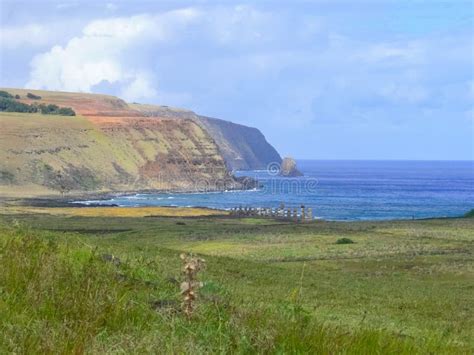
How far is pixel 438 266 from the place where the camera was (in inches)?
1183

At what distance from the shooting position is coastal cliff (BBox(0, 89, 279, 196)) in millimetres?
136125

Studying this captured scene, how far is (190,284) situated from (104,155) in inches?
5841

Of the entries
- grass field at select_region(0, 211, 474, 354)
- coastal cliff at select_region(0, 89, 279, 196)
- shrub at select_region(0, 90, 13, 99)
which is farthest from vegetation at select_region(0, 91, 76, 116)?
grass field at select_region(0, 211, 474, 354)

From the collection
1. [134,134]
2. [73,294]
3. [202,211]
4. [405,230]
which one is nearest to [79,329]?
[73,294]

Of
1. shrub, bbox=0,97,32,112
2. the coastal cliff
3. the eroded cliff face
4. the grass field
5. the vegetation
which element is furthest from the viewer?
the vegetation

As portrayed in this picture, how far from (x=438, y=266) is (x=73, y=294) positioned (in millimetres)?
25338

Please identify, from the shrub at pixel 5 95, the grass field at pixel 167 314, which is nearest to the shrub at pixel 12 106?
the shrub at pixel 5 95

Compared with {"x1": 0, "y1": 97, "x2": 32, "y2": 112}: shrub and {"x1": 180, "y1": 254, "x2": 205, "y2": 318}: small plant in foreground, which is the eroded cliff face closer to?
{"x1": 0, "y1": 97, "x2": 32, "y2": 112}: shrub

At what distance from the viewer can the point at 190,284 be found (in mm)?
6480

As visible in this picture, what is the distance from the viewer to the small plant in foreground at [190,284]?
6445 mm

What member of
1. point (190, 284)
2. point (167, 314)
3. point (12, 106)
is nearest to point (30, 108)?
point (12, 106)

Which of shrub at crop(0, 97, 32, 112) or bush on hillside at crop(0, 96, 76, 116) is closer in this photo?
shrub at crop(0, 97, 32, 112)

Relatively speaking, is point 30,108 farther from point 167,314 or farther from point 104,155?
point 167,314

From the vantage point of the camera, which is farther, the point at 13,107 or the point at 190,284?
the point at 13,107
